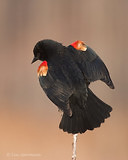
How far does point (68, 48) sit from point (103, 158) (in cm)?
95

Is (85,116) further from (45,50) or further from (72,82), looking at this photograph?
(45,50)

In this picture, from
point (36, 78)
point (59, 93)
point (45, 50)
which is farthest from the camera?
Answer: point (36, 78)

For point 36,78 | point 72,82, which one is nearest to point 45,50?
point 72,82

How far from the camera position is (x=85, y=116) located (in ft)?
4.26

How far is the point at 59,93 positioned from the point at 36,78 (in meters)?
1.26

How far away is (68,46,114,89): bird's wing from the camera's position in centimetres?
136

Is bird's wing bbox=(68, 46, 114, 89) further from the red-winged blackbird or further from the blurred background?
the blurred background

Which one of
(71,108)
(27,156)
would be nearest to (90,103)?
(71,108)

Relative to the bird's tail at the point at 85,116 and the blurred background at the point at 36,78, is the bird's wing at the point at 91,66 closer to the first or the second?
the bird's tail at the point at 85,116

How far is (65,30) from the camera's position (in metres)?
2.66

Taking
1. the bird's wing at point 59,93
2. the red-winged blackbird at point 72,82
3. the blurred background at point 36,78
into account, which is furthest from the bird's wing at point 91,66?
the blurred background at point 36,78

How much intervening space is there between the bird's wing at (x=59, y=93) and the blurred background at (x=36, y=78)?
72 centimetres

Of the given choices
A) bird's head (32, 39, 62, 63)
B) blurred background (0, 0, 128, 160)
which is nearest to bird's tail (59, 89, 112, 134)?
bird's head (32, 39, 62, 63)

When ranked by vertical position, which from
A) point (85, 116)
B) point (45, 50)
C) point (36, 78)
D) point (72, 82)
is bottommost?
point (85, 116)
